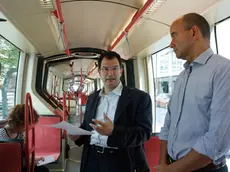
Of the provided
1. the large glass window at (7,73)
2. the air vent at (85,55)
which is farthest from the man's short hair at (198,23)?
the air vent at (85,55)

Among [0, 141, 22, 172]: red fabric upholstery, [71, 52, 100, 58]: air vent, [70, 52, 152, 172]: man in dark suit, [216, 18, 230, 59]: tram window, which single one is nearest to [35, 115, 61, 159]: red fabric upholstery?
[71, 52, 100, 58]: air vent

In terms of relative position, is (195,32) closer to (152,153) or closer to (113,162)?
(113,162)

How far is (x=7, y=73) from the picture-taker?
172 inches

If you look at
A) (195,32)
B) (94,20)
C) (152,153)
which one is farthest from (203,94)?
(94,20)

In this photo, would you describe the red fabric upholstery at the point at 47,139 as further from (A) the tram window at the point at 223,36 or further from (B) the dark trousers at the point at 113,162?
(A) the tram window at the point at 223,36

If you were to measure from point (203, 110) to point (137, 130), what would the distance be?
0.64m

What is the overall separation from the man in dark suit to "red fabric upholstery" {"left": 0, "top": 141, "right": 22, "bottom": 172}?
1.83 ft

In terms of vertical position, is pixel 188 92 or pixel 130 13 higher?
pixel 130 13

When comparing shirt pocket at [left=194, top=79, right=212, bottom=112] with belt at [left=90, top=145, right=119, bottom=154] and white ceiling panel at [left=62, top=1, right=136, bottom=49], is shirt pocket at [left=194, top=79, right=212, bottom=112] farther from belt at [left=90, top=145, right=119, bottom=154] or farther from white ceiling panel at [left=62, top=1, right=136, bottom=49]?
white ceiling panel at [left=62, top=1, right=136, bottom=49]

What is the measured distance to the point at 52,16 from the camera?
2.89 meters

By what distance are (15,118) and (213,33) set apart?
254cm

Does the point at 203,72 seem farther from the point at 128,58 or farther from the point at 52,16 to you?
the point at 128,58

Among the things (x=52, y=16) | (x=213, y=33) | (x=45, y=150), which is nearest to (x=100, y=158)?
(x=52, y=16)

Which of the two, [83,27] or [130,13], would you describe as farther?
[83,27]
